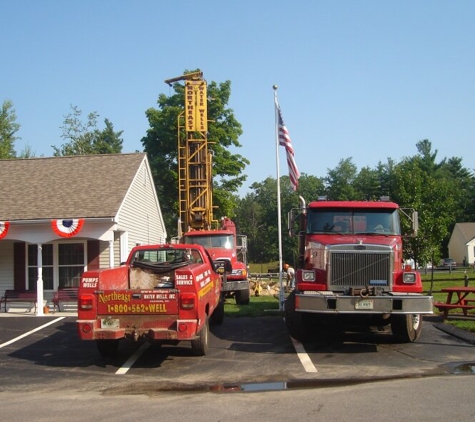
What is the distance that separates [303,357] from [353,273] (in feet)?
5.97

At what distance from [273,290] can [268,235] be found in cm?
6041

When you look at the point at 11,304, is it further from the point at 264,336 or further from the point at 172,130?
the point at 172,130

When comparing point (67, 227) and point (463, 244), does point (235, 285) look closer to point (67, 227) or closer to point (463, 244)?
point (67, 227)

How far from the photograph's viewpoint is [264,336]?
12672 mm

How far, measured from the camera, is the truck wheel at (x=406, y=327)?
11297 millimetres

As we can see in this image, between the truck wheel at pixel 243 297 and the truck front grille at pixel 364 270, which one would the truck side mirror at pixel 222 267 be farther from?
the truck wheel at pixel 243 297

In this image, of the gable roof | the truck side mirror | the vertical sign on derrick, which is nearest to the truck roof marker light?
the truck side mirror

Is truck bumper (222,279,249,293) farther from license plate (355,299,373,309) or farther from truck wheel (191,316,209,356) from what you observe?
license plate (355,299,373,309)

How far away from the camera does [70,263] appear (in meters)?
19.4

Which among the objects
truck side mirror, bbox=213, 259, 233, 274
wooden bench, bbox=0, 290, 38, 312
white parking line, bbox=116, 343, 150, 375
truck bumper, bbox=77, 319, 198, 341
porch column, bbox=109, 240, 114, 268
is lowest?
white parking line, bbox=116, 343, 150, 375

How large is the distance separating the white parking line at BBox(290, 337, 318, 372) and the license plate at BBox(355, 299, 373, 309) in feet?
4.18

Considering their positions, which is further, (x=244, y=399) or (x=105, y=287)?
(x=105, y=287)

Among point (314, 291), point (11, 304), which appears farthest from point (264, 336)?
point (11, 304)

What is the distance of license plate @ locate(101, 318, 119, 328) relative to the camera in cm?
977
